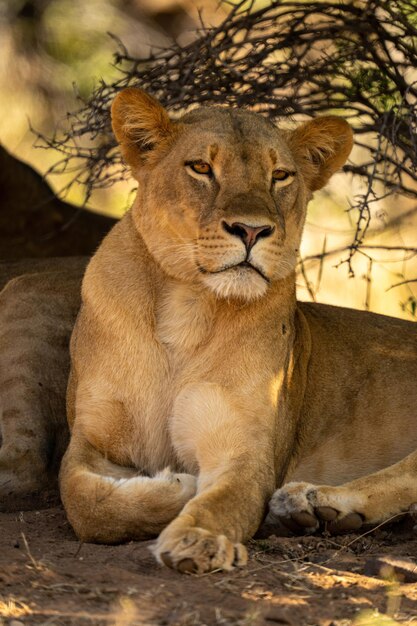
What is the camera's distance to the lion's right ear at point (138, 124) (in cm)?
368

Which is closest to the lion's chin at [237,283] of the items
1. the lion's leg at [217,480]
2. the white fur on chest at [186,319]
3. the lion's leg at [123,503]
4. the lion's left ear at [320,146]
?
the white fur on chest at [186,319]

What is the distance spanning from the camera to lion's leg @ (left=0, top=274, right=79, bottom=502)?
13.7ft

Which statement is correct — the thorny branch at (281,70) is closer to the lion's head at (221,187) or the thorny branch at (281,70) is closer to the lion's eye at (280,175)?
the lion's head at (221,187)

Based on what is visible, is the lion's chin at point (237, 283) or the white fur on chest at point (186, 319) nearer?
the lion's chin at point (237, 283)

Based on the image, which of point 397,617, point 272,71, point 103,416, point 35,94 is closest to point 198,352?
point 103,416

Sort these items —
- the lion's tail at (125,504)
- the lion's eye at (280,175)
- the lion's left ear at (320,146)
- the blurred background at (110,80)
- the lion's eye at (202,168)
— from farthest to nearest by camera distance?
the blurred background at (110,80) → the lion's left ear at (320,146) → the lion's eye at (280,175) → the lion's eye at (202,168) → the lion's tail at (125,504)

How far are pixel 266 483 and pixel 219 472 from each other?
15cm

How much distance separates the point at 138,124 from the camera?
3.73 m

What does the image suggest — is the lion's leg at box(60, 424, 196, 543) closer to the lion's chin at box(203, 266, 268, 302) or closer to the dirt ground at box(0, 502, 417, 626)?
the dirt ground at box(0, 502, 417, 626)

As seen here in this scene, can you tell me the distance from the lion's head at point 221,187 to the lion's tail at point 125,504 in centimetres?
61

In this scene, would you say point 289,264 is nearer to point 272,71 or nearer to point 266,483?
point 266,483

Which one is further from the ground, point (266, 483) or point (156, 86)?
point (156, 86)

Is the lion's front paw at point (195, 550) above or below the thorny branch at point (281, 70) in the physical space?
below

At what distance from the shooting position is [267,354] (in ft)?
12.0
